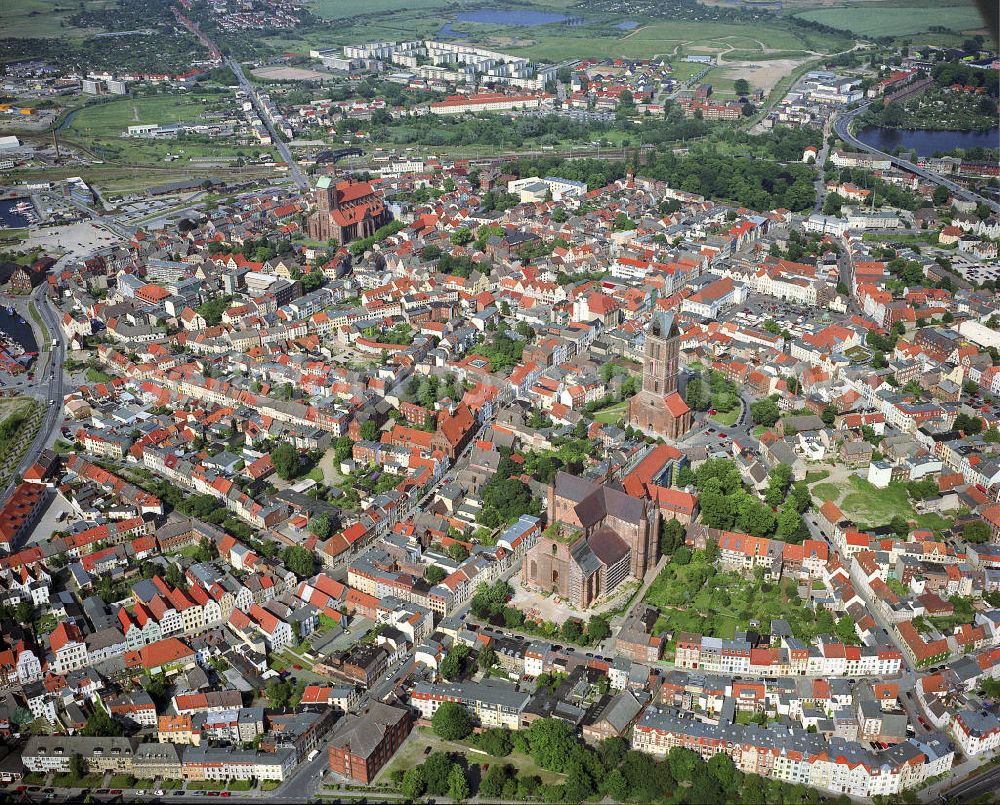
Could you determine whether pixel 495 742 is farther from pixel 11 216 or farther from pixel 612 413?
pixel 11 216

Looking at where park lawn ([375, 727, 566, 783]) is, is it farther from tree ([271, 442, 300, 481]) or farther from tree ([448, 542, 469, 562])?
tree ([271, 442, 300, 481])

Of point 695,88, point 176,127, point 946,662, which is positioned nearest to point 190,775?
point 946,662

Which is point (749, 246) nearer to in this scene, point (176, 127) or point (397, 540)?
point (397, 540)

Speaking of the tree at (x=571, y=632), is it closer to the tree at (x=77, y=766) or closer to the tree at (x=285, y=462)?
the tree at (x=77, y=766)

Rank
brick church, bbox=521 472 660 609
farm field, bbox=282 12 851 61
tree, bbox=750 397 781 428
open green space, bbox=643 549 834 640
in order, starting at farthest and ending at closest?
farm field, bbox=282 12 851 61, tree, bbox=750 397 781 428, brick church, bbox=521 472 660 609, open green space, bbox=643 549 834 640

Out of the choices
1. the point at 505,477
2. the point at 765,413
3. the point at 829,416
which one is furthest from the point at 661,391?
the point at 505,477

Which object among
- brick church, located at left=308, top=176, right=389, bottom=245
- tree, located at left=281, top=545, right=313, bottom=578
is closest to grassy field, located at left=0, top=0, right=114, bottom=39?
brick church, located at left=308, top=176, right=389, bottom=245

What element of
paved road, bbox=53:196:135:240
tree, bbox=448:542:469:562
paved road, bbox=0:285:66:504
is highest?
tree, bbox=448:542:469:562

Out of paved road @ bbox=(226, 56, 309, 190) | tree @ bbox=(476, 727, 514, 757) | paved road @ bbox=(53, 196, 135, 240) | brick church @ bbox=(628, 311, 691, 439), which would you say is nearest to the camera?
tree @ bbox=(476, 727, 514, 757)
